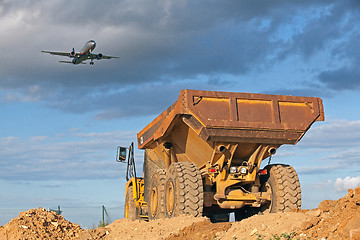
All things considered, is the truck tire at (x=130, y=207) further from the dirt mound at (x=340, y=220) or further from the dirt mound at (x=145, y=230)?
the dirt mound at (x=340, y=220)

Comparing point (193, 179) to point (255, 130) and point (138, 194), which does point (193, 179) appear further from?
point (138, 194)

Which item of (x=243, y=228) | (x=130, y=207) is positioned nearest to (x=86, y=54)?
(x=130, y=207)

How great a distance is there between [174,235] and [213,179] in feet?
7.06

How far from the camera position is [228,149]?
10742 millimetres

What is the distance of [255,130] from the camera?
34.8ft

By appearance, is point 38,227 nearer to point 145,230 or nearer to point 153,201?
point 153,201

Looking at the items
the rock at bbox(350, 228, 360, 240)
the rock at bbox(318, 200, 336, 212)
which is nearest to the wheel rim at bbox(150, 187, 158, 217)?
the rock at bbox(318, 200, 336, 212)

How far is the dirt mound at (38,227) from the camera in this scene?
12.7 m

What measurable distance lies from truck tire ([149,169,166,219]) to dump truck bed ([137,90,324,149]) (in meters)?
1.20

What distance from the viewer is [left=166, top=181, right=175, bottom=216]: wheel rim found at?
10.8 m

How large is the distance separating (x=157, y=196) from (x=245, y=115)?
3.02m

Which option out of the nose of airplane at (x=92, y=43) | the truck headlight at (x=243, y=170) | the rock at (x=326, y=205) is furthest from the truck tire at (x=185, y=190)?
the nose of airplane at (x=92, y=43)

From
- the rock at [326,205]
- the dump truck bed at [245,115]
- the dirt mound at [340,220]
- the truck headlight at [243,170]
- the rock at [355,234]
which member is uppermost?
the dump truck bed at [245,115]

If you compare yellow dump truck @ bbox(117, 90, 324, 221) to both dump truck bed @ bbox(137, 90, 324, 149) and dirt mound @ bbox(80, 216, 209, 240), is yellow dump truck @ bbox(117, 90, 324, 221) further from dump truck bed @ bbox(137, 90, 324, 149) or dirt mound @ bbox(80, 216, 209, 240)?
dirt mound @ bbox(80, 216, 209, 240)
